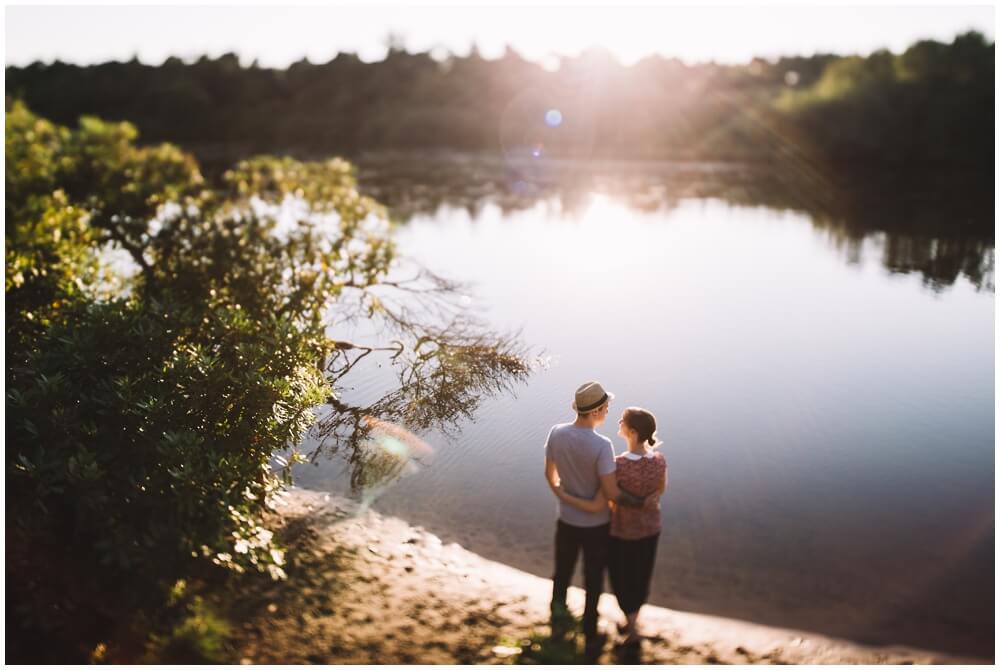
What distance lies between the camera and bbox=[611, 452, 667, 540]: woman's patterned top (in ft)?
18.5

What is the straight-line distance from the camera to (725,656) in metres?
6.79

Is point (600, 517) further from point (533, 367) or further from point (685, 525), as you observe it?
point (533, 367)

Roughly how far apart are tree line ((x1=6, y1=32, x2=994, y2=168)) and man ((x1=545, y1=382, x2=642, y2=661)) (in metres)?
74.5

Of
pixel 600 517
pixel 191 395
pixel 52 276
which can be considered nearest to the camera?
pixel 600 517

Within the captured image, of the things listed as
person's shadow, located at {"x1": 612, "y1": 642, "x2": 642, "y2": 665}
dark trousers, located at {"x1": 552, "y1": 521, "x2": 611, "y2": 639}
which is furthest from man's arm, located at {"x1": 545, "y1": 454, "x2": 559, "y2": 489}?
person's shadow, located at {"x1": 612, "y1": 642, "x2": 642, "y2": 665}

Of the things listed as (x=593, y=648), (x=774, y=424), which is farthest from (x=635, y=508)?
(x=774, y=424)

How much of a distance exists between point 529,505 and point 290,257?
7.81m

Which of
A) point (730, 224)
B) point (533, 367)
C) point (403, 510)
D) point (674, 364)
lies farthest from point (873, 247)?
point (403, 510)

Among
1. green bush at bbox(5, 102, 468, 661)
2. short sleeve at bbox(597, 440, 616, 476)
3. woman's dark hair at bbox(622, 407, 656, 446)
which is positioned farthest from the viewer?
green bush at bbox(5, 102, 468, 661)

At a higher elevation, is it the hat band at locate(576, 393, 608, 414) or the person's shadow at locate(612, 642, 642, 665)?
the hat band at locate(576, 393, 608, 414)

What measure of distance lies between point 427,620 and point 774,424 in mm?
10827

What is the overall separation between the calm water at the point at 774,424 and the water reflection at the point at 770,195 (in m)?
0.92

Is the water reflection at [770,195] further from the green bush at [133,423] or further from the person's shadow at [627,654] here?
the person's shadow at [627,654]

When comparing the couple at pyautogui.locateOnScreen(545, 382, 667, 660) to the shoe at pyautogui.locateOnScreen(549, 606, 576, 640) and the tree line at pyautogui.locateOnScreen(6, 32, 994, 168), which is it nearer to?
the shoe at pyautogui.locateOnScreen(549, 606, 576, 640)
